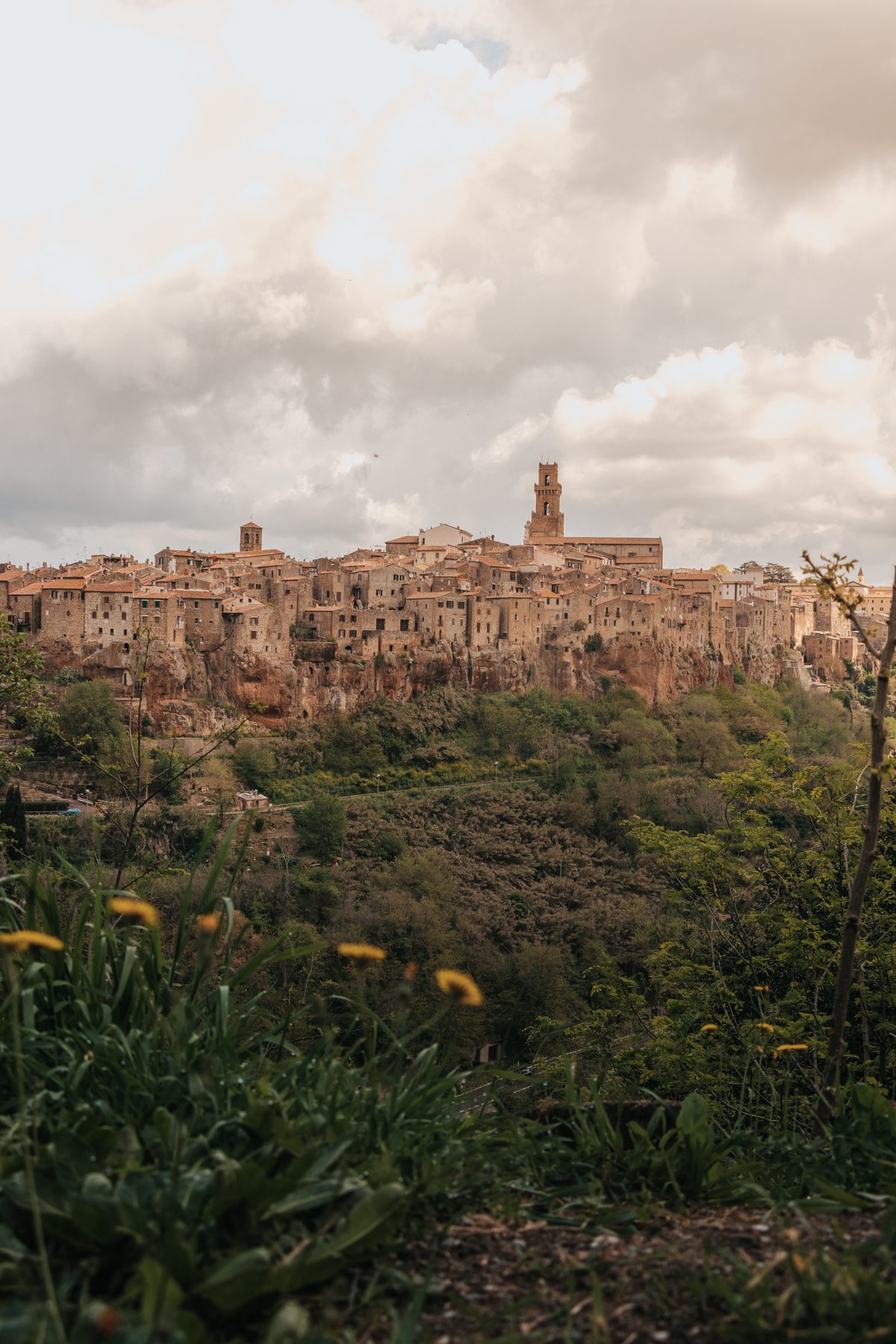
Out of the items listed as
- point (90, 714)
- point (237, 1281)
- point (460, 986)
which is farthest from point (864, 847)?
point (90, 714)

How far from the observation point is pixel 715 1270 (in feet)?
6.32

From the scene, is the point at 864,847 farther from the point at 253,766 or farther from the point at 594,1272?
the point at 253,766

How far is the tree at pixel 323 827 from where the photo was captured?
1134 inches

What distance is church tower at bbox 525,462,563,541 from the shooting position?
63438 millimetres

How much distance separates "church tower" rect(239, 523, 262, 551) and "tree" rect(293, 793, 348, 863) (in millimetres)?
26370

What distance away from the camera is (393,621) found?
40.7 m

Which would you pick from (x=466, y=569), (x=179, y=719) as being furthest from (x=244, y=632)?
(x=466, y=569)

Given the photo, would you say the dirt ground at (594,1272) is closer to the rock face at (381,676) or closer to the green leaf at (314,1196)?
the green leaf at (314,1196)

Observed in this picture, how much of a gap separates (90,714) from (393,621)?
532 inches

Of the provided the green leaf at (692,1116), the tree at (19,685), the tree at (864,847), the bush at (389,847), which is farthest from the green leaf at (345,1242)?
the bush at (389,847)

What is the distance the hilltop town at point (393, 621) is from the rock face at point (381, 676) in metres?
0.07

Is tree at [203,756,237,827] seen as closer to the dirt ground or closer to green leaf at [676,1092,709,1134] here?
green leaf at [676,1092,709,1134]

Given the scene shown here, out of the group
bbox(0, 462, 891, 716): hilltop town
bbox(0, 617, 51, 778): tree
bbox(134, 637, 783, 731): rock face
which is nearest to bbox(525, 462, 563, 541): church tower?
bbox(0, 462, 891, 716): hilltop town

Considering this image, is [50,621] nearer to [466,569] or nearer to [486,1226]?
[466,569]
